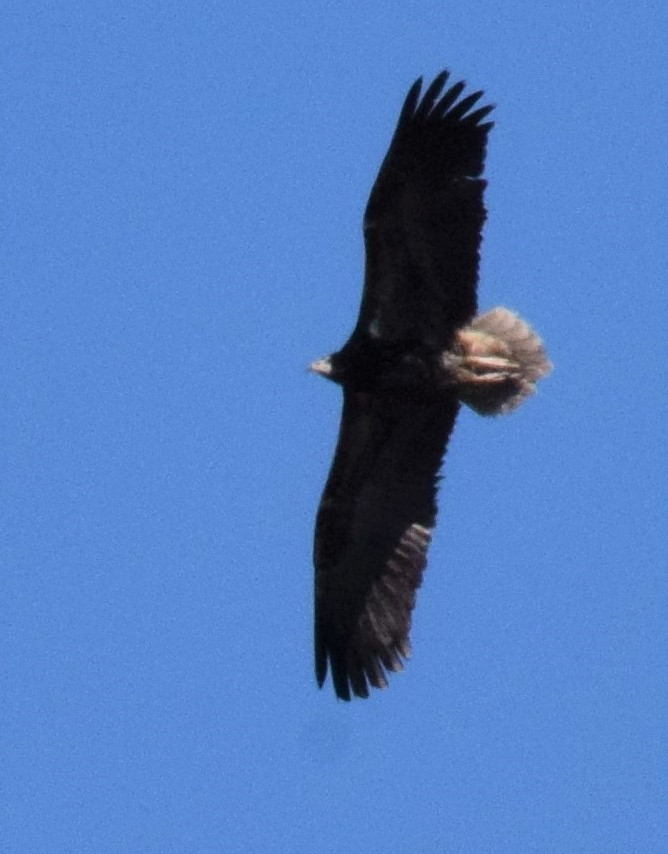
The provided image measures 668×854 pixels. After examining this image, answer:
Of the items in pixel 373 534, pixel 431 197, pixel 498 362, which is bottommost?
pixel 373 534

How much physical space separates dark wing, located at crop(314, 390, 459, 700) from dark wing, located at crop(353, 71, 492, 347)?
97 centimetres

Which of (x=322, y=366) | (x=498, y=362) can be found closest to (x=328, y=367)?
(x=322, y=366)

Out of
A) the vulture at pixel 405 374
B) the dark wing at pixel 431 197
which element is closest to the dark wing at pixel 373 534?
the vulture at pixel 405 374

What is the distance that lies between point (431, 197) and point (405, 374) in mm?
1094

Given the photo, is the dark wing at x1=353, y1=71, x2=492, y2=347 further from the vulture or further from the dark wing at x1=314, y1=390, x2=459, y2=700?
the dark wing at x1=314, y1=390, x2=459, y2=700

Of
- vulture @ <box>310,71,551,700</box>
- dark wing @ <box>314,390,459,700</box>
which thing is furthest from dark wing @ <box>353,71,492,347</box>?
dark wing @ <box>314,390,459,700</box>

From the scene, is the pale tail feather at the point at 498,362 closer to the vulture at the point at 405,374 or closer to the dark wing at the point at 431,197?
the vulture at the point at 405,374

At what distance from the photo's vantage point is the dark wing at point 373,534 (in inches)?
649

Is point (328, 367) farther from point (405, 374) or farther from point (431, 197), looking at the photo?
point (431, 197)

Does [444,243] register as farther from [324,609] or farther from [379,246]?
[324,609]

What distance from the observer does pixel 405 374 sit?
16062 mm

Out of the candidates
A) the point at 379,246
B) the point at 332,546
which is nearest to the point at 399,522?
the point at 332,546

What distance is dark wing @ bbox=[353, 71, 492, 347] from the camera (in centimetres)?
1558

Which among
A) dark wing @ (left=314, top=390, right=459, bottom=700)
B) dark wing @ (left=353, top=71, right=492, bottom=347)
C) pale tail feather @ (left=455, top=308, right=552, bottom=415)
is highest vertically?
dark wing @ (left=353, top=71, right=492, bottom=347)
